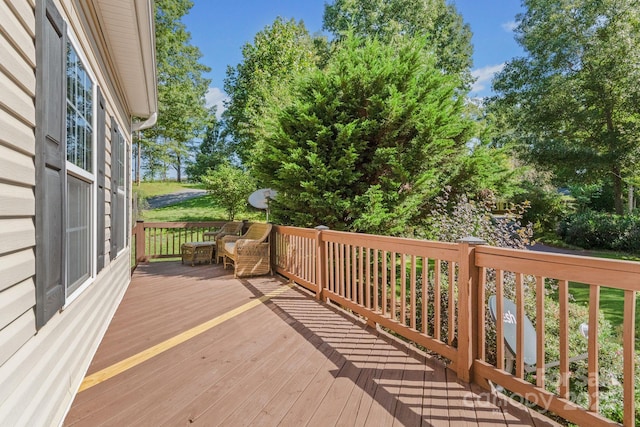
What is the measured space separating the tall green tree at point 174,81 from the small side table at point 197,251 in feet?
34.4

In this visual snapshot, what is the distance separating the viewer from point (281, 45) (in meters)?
13.2

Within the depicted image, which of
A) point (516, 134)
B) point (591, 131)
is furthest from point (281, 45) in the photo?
point (591, 131)

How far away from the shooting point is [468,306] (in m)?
2.23

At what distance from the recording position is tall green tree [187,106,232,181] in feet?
76.9

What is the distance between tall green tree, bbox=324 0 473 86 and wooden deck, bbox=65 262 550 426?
1409 cm

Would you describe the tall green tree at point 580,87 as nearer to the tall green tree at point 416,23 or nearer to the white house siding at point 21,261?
the tall green tree at point 416,23

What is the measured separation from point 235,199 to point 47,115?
10.2 metres

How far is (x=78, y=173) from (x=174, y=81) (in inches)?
637

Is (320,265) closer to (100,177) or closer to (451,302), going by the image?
(451,302)

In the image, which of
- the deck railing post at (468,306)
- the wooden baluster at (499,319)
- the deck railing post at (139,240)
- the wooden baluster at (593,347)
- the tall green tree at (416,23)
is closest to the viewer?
the wooden baluster at (593,347)

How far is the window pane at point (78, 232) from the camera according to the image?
2.13m

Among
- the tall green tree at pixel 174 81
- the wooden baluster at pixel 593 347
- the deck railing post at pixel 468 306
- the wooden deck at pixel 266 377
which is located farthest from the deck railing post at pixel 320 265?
the tall green tree at pixel 174 81

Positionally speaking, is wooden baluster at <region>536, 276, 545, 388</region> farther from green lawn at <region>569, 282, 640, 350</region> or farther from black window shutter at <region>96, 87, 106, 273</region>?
green lawn at <region>569, 282, 640, 350</region>

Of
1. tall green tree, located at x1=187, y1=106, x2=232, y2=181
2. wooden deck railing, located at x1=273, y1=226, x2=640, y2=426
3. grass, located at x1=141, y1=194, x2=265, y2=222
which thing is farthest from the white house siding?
tall green tree, located at x1=187, y1=106, x2=232, y2=181
